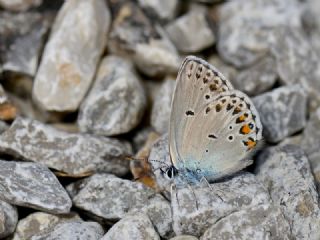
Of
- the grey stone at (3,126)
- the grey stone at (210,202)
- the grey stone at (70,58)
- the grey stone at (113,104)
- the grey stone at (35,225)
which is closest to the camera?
the grey stone at (210,202)

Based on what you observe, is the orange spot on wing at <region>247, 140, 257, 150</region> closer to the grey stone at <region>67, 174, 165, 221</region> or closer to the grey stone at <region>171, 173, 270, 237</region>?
the grey stone at <region>171, 173, 270, 237</region>

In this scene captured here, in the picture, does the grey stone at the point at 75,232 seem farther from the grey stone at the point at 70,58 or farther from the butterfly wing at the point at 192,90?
the grey stone at the point at 70,58

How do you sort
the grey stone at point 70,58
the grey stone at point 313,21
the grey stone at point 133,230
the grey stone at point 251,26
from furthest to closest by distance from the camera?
the grey stone at point 313,21 < the grey stone at point 251,26 < the grey stone at point 70,58 < the grey stone at point 133,230

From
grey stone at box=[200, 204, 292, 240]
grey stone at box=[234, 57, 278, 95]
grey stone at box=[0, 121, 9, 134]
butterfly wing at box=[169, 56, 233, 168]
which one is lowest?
grey stone at box=[234, 57, 278, 95]

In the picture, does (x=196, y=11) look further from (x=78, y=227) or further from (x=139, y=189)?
(x=78, y=227)

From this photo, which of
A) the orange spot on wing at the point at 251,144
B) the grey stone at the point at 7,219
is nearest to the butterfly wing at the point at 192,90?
the orange spot on wing at the point at 251,144

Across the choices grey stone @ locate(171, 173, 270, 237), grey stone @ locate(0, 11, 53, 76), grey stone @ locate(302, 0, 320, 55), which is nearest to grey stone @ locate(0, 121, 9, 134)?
grey stone @ locate(0, 11, 53, 76)

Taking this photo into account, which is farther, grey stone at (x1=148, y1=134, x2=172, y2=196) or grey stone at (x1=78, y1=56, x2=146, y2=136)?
grey stone at (x1=78, y1=56, x2=146, y2=136)

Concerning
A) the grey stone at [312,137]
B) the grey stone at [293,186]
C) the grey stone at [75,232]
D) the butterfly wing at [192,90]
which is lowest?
the grey stone at [312,137]
